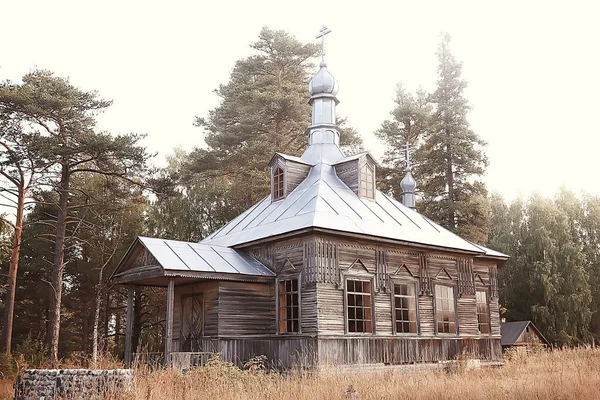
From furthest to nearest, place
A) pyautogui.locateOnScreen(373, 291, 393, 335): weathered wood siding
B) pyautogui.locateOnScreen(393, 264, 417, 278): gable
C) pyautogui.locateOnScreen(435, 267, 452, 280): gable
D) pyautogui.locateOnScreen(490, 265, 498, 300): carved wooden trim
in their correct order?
pyautogui.locateOnScreen(490, 265, 498, 300): carved wooden trim < pyautogui.locateOnScreen(435, 267, 452, 280): gable < pyautogui.locateOnScreen(393, 264, 417, 278): gable < pyautogui.locateOnScreen(373, 291, 393, 335): weathered wood siding

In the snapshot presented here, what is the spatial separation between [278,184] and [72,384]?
11257 millimetres

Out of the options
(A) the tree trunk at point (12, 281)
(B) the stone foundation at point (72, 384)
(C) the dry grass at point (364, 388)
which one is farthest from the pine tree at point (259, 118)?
(B) the stone foundation at point (72, 384)

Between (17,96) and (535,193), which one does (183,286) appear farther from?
(535,193)

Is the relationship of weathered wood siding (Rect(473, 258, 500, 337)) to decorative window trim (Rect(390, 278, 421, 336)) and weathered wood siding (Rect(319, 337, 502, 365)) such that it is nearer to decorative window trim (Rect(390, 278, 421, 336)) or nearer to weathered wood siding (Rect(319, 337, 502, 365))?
weathered wood siding (Rect(319, 337, 502, 365))

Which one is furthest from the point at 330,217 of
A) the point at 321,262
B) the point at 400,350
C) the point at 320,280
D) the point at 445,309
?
the point at 445,309

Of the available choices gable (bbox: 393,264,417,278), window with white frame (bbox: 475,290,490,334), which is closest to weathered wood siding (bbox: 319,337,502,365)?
window with white frame (bbox: 475,290,490,334)

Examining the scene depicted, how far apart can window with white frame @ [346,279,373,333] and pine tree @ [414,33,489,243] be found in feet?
49.9

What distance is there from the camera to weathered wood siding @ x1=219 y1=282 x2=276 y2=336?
642 inches

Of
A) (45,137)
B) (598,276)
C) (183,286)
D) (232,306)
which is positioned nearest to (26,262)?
(45,137)

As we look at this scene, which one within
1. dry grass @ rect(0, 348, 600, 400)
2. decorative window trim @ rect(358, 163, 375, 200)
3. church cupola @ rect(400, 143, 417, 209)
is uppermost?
church cupola @ rect(400, 143, 417, 209)

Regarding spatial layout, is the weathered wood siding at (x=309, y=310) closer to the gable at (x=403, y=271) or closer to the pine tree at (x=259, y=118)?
the gable at (x=403, y=271)

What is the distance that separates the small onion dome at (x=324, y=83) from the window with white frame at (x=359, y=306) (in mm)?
8096

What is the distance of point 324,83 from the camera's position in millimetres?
22172

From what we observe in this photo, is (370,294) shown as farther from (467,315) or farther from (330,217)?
(467,315)
